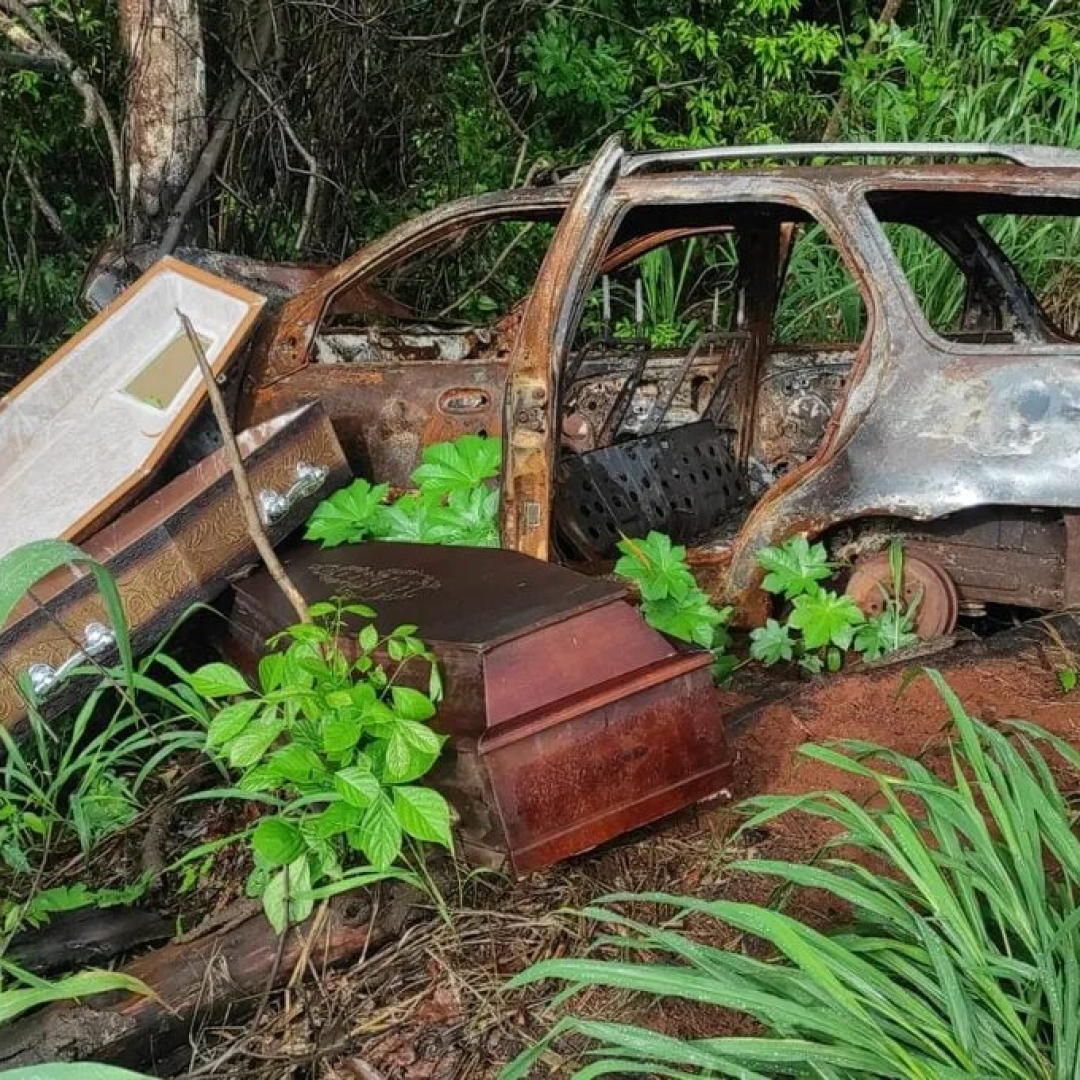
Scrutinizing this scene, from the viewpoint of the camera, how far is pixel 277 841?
6.77 ft

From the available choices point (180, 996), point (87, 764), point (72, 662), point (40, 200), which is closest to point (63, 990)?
point (180, 996)

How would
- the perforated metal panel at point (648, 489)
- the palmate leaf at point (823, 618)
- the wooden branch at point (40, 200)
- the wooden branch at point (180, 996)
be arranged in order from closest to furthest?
1. the wooden branch at point (180, 996)
2. the palmate leaf at point (823, 618)
3. the perforated metal panel at point (648, 489)
4. the wooden branch at point (40, 200)

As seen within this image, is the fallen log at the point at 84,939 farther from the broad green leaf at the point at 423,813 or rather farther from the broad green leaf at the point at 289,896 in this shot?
the broad green leaf at the point at 423,813

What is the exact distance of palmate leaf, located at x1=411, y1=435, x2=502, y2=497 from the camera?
308cm

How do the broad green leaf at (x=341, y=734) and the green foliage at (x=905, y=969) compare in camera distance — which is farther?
the broad green leaf at (x=341, y=734)

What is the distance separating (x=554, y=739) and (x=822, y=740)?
2.56ft

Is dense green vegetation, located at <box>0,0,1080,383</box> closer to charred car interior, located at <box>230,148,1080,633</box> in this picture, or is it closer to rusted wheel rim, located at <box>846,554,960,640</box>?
charred car interior, located at <box>230,148,1080,633</box>

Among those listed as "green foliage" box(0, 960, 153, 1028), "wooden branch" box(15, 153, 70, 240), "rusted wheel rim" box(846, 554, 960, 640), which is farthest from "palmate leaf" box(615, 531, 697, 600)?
"wooden branch" box(15, 153, 70, 240)

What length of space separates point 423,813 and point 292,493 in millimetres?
1335

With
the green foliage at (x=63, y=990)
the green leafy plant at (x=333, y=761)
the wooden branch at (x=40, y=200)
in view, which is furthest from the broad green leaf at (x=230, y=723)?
the wooden branch at (x=40, y=200)

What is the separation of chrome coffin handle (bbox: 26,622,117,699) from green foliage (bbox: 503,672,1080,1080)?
161cm

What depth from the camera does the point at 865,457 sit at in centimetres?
301

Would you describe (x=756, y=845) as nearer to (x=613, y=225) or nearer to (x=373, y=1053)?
(x=373, y=1053)

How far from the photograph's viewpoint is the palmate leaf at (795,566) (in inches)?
120
